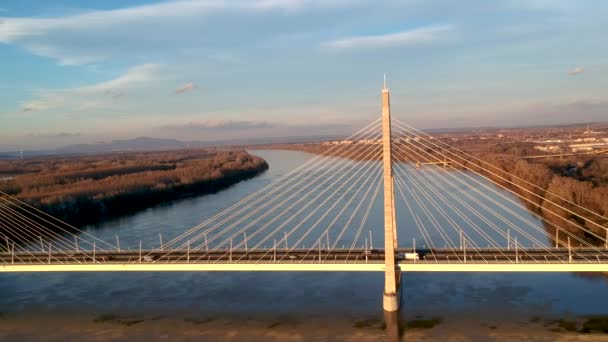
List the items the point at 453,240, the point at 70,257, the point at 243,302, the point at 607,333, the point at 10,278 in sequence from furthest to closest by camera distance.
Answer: the point at 453,240, the point at 10,278, the point at 70,257, the point at 243,302, the point at 607,333

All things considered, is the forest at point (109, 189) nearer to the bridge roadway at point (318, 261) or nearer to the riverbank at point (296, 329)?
the bridge roadway at point (318, 261)

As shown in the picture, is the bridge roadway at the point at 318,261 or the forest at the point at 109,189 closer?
the bridge roadway at the point at 318,261

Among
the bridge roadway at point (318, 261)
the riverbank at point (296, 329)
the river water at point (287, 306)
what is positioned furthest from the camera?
the bridge roadway at point (318, 261)

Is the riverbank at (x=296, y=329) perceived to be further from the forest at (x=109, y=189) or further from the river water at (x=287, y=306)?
the forest at (x=109, y=189)

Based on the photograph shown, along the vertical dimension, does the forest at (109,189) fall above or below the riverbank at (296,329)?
above

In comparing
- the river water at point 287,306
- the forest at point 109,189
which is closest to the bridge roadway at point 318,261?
the river water at point 287,306

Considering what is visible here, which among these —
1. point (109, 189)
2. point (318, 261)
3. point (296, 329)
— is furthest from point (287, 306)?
point (109, 189)

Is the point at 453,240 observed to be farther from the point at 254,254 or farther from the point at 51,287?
the point at 51,287

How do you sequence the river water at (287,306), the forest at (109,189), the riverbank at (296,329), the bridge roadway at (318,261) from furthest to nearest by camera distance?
the forest at (109,189) → the bridge roadway at (318,261) → the river water at (287,306) → the riverbank at (296,329)

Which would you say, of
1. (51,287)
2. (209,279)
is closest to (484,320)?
(209,279)
